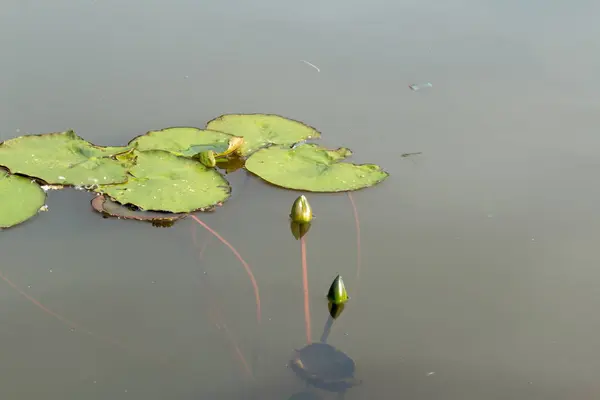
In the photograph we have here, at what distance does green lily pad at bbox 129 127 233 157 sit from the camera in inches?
128

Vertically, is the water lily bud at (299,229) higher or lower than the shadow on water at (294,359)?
higher

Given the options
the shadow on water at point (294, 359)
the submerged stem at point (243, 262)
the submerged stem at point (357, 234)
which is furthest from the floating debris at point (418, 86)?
the shadow on water at point (294, 359)

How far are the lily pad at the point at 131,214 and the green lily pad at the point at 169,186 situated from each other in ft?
0.09

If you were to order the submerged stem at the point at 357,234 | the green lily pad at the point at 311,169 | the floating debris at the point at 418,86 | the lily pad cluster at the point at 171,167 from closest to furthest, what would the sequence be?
1. the submerged stem at the point at 357,234
2. the lily pad cluster at the point at 171,167
3. the green lily pad at the point at 311,169
4. the floating debris at the point at 418,86

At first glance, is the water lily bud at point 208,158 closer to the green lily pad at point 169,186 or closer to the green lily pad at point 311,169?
the green lily pad at point 169,186

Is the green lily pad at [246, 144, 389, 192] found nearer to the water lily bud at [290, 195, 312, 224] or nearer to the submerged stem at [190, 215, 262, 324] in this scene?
the water lily bud at [290, 195, 312, 224]

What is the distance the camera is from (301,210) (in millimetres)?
2834

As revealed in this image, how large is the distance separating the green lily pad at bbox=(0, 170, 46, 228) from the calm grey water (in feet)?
0.17

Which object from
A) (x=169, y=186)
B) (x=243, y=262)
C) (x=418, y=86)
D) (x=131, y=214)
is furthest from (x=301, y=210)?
(x=418, y=86)

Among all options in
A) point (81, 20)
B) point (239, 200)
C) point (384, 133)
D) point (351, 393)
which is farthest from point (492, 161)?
point (81, 20)

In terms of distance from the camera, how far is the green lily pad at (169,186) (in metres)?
2.90

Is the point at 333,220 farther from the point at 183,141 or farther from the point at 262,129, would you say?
the point at 183,141

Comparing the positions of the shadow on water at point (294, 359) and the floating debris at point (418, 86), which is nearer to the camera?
the shadow on water at point (294, 359)

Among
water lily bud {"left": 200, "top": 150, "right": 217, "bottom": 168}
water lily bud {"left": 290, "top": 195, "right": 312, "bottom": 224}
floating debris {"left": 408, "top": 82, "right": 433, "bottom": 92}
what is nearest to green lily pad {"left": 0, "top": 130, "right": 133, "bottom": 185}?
water lily bud {"left": 200, "top": 150, "right": 217, "bottom": 168}
